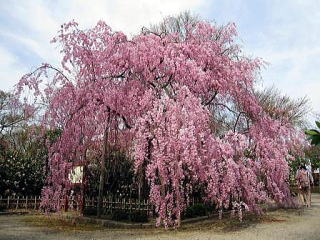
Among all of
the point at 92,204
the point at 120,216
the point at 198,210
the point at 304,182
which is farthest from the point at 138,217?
the point at 304,182

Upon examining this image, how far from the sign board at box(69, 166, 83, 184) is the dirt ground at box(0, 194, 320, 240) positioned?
1419 millimetres

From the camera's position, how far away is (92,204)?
13.0m

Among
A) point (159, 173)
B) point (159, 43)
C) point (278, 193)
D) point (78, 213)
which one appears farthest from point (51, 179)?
point (278, 193)

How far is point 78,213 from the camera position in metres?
13.0

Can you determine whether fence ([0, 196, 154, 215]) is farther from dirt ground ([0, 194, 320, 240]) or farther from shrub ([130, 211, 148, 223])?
dirt ground ([0, 194, 320, 240])

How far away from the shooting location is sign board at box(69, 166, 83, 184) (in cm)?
1129

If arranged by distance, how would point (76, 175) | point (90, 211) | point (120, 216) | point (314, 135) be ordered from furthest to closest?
point (90, 211)
point (76, 175)
point (120, 216)
point (314, 135)

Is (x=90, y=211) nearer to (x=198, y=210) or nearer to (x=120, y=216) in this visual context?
(x=120, y=216)

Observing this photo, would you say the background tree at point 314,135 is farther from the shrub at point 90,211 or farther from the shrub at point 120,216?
the shrub at point 90,211

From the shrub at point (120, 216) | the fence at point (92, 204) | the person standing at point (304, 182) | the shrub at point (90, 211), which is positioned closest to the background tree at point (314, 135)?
the fence at point (92, 204)

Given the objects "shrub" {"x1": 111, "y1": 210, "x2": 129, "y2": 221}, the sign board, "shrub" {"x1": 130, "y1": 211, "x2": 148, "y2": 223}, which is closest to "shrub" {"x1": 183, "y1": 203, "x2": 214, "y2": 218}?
"shrub" {"x1": 130, "y1": 211, "x2": 148, "y2": 223}

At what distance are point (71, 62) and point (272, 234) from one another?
7.69m

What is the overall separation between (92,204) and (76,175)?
1619 mm

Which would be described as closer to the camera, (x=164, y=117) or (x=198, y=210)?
(x=164, y=117)
